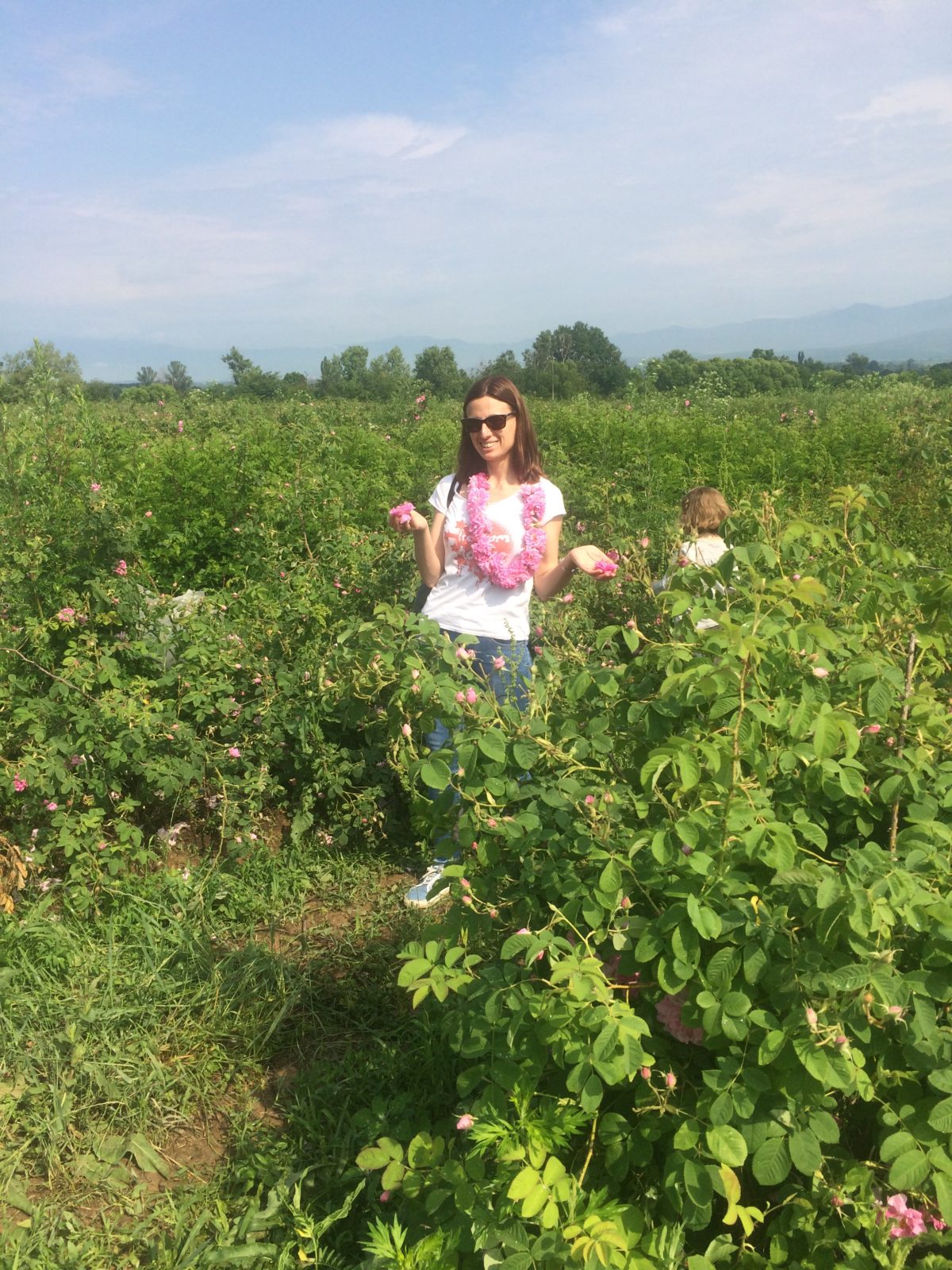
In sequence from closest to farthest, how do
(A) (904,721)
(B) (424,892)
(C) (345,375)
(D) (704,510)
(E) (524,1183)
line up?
(E) (524,1183)
(A) (904,721)
(B) (424,892)
(D) (704,510)
(C) (345,375)

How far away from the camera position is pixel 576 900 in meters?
1.52

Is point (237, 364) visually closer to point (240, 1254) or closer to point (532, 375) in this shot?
point (532, 375)

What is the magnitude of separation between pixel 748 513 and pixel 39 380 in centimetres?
331

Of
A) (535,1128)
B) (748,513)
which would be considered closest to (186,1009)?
(535,1128)

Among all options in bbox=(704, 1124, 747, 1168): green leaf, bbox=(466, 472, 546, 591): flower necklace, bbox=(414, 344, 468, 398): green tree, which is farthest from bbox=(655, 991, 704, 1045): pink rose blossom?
bbox=(414, 344, 468, 398): green tree

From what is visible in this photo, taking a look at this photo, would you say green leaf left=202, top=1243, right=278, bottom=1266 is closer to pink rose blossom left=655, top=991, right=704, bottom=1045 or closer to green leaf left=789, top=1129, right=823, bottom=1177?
pink rose blossom left=655, top=991, right=704, bottom=1045

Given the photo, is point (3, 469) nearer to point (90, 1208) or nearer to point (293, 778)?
point (293, 778)

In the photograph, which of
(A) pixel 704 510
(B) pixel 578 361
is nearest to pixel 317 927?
(A) pixel 704 510

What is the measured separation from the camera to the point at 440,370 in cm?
3384

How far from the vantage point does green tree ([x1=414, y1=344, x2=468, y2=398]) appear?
29.1 metres

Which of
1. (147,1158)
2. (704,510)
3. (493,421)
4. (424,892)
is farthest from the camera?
(704,510)

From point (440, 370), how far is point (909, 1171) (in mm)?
34302

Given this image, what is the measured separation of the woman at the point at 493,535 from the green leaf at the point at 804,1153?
1.75 m

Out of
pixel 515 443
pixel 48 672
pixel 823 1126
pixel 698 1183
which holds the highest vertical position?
pixel 515 443
